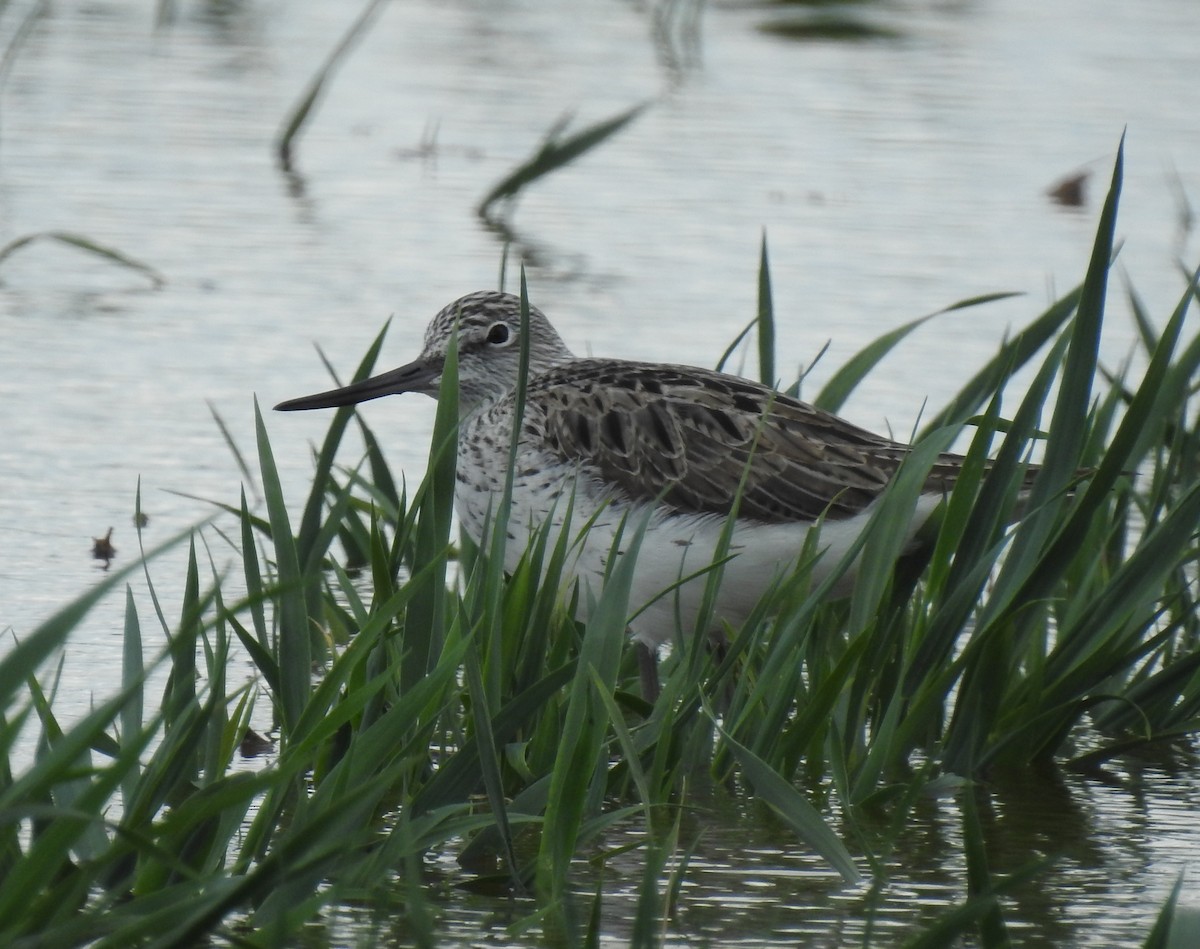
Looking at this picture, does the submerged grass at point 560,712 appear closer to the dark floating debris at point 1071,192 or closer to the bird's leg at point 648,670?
the bird's leg at point 648,670

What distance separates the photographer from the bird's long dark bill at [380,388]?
18.6 ft

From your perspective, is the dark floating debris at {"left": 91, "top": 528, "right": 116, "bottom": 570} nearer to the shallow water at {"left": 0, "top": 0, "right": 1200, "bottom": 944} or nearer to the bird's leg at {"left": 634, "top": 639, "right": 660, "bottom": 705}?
the shallow water at {"left": 0, "top": 0, "right": 1200, "bottom": 944}

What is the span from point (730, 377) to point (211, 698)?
8.25ft

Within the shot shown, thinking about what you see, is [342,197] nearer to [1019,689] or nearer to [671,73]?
[671,73]

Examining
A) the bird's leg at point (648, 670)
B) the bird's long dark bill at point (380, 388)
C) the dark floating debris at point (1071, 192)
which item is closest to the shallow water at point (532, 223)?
the dark floating debris at point (1071, 192)

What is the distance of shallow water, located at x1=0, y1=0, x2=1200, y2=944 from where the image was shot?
245 inches

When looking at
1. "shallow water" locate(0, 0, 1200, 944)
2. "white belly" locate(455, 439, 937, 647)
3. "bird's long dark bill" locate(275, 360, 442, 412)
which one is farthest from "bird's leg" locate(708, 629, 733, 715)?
"bird's long dark bill" locate(275, 360, 442, 412)

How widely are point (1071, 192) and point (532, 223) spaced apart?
302 cm

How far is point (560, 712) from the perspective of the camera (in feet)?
13.8

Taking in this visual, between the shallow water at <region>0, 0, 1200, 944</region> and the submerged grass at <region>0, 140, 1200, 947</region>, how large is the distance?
0.71 feet

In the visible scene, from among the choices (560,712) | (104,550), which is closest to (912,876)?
(560,712)

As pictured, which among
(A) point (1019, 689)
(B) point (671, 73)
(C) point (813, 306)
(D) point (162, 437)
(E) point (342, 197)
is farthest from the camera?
(B) point (671, 73)

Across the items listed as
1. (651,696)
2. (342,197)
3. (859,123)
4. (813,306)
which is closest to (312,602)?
(651,696)

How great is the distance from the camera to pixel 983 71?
15070 millimetres
